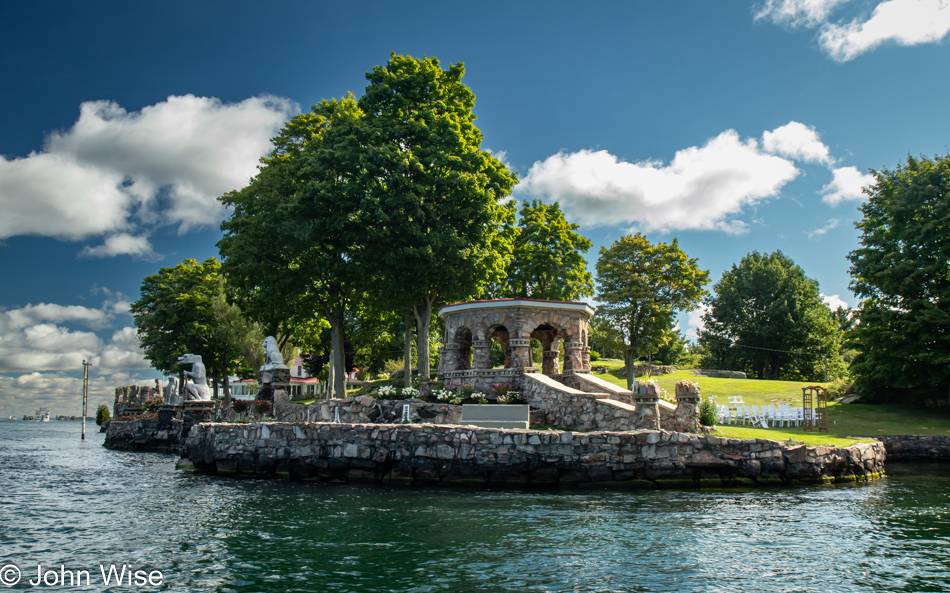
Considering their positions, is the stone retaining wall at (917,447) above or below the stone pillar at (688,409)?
below

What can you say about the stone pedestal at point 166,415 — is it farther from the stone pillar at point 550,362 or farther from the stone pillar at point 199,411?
the stone pillar at point 550,362

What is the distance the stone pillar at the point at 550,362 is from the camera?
988 inches

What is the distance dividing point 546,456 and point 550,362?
36.2 feet

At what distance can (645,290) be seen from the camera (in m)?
34.9

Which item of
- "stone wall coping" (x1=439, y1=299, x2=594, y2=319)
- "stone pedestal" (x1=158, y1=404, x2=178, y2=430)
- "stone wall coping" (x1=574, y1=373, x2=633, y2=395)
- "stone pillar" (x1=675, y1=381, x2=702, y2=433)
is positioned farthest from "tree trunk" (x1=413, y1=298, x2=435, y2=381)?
"stone pedestal" (x1=158, y1=404, x2=178, y2=430)

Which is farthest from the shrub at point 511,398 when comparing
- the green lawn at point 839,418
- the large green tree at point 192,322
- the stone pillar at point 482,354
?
the large green tree at point 192,322

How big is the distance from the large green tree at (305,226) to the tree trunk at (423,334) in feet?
9.47

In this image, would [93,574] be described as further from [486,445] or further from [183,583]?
[486,445]

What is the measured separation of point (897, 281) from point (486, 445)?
2254 cm

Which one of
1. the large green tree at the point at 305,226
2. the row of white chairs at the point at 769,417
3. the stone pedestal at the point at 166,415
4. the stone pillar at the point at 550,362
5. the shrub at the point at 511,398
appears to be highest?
the large green tree at the point at 305,226

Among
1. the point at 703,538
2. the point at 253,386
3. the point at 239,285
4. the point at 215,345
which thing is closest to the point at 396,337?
the point at 215,345

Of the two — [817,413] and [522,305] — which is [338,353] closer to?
[522,305]

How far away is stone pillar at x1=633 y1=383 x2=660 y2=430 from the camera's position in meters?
16.0

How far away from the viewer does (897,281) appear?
26.7m
